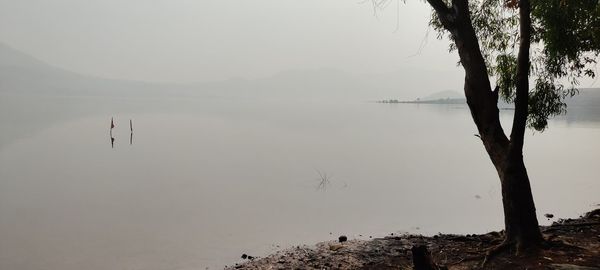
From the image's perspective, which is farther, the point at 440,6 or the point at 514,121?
the point at 440,6

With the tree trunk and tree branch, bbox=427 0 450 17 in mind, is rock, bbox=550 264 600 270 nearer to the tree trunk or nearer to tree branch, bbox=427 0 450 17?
the tree trunk

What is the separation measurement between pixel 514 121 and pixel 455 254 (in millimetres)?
3205

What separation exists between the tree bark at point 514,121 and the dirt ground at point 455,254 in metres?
0.52

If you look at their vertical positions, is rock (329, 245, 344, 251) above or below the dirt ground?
below

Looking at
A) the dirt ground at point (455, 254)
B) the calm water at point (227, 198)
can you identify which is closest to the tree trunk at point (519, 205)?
the dirt ground at point (455, 254)

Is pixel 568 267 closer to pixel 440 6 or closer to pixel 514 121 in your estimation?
pixel 514 121

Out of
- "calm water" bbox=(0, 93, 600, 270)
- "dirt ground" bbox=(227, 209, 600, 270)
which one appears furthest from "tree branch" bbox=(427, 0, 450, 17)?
"calm water" bbox=(0, 93, 600, 270)

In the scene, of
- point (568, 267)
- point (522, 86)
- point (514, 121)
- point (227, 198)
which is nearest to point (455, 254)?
point (568, 267)

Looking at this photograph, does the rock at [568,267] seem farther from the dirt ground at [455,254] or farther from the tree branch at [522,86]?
the tree branch at [522,86]

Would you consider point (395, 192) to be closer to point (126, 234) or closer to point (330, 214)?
point (330, 214)

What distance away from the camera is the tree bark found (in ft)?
28.9

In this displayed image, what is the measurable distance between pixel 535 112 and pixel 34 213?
19.7 meters

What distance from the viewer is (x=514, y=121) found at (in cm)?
889

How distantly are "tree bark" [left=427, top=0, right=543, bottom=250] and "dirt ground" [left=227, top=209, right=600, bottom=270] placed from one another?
524mm
